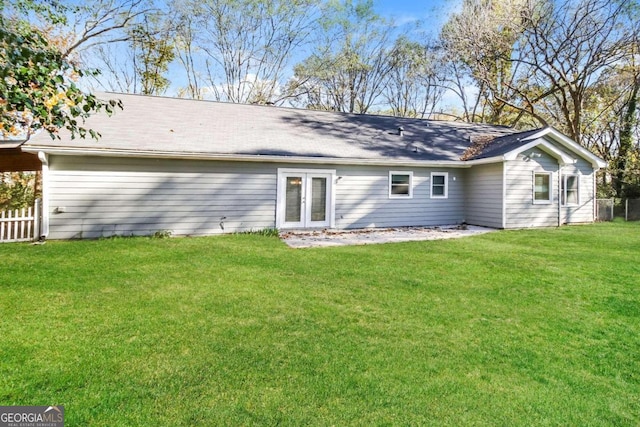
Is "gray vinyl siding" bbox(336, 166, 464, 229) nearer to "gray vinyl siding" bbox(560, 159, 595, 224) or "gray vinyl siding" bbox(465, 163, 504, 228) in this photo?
"gray vinyl siding" bbox(465, 163, 504, 228)

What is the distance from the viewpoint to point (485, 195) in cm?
1151

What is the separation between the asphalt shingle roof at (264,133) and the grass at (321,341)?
3.99 meters

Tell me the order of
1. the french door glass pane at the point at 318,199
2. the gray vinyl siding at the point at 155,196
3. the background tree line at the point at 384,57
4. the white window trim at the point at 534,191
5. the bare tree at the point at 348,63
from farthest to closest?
1. the bare tree at the point at 348,63
2. the background tree line at the point at 384,57
3. the white window trim at the point at 534,191
4. the french door glass pane at the point at 318,199
5. the gray vinyl siding at the point at 155,196

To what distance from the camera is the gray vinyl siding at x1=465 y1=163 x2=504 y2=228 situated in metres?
11.0

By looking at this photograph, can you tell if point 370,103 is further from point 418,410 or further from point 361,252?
point 418,410

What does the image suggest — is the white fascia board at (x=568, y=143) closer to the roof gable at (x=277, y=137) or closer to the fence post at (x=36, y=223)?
the roof gable at (x=277, y=137)

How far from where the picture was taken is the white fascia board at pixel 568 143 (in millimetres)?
11227

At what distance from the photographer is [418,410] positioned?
7.63 feet

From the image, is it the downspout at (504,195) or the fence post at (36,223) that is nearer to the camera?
the fence post at (36,223)

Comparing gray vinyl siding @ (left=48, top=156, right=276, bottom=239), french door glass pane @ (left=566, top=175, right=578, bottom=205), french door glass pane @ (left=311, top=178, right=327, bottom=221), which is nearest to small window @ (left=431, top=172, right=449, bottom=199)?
french door glass pane @ (left=311, top=178, right=327, bottom=221)

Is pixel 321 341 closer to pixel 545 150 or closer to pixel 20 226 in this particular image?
pixel 20 226

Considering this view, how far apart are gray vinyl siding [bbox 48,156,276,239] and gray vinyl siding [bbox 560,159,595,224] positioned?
9.82 metres

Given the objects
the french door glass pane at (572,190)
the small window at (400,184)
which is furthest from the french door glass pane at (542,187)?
the small window at (400,184)

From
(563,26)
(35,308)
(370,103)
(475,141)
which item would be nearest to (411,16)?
(370,103)
